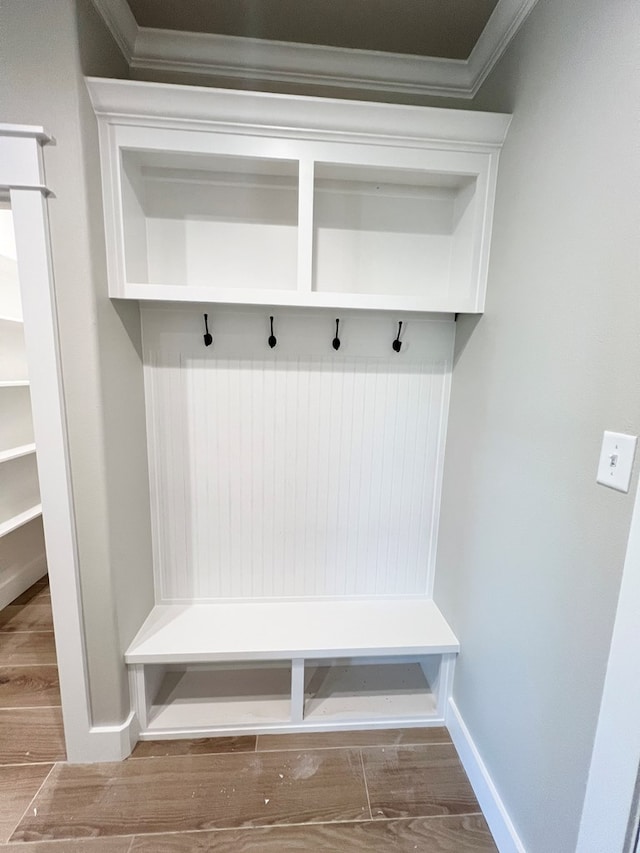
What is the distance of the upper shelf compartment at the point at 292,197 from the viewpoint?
123 centimetres

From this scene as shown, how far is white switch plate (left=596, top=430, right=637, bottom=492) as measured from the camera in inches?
30.3

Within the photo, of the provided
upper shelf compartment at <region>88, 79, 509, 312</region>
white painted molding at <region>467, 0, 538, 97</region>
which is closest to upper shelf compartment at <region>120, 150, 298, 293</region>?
upper shelf compartment at <region>88, 79, 509, 312</region>

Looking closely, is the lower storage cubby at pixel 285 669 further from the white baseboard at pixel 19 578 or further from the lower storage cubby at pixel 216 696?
the white baseboard at pixel 19 578

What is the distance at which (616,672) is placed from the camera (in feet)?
2.60

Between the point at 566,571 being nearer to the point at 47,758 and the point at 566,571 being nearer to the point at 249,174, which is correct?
the point at 249,174

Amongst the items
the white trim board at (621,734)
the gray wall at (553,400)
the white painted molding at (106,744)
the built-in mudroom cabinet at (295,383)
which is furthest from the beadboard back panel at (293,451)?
the white trim board at (621,734)

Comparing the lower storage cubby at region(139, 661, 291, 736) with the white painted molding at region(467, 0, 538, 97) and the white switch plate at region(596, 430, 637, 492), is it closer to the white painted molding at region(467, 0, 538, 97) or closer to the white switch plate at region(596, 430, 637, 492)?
the white switch plate at region(596, 430, 637, 492)

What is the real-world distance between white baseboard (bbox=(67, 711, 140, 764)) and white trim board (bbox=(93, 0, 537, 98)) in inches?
94.8

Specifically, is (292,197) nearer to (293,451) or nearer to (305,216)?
(305,216)

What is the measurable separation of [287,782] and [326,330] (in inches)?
66.5

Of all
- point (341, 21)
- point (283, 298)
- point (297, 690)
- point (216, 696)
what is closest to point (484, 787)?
point (297, 690)

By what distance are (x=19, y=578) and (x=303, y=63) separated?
10.2 feet

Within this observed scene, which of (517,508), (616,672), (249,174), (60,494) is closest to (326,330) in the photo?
(249,174)

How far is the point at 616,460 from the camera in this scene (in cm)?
80
